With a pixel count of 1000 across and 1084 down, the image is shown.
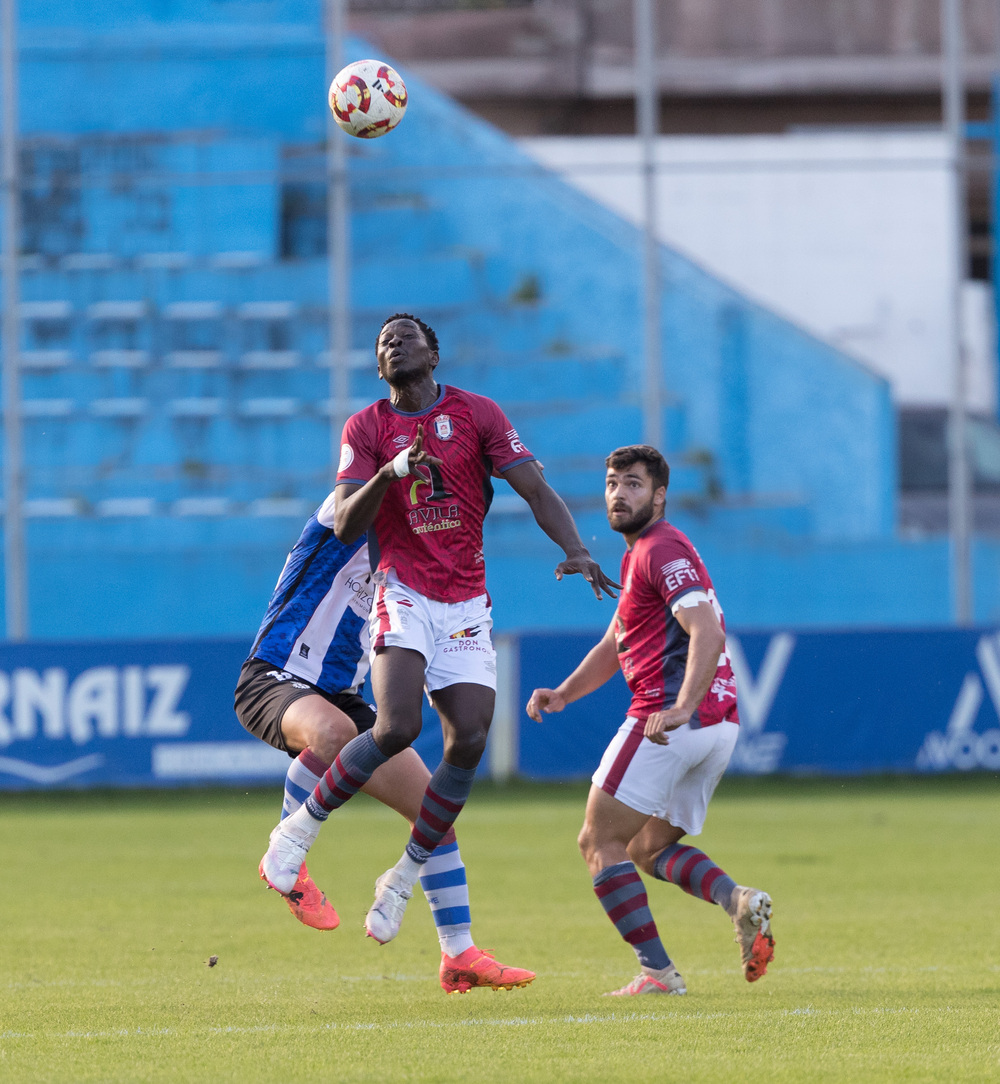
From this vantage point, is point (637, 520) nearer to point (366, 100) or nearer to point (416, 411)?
point (416, 411)

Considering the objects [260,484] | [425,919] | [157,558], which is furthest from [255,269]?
[425,919]

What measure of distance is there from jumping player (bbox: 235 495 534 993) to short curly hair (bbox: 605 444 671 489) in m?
1.02

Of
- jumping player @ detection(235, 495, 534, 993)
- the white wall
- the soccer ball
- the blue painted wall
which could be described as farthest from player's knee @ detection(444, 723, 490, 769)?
the white wall

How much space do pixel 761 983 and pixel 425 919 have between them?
2829mm

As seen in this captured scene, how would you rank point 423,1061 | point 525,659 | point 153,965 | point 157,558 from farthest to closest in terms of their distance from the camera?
point 157,558
point 525,659
point 153,965
point 423,1061

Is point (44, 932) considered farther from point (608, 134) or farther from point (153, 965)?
point (608, 134)

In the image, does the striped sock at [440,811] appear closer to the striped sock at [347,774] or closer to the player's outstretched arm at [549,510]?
the striped sock at [347,774]

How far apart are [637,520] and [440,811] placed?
4.08 feet

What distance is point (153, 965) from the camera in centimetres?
682

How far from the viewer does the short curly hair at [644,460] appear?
6.08m

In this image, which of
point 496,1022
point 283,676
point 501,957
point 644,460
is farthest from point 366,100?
point 496,1022

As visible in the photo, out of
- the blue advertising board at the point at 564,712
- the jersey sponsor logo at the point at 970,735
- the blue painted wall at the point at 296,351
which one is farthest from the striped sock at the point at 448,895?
the blue painted wall at the point at 296,351

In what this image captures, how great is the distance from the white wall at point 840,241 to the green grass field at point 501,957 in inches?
373

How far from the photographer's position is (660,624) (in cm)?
611
